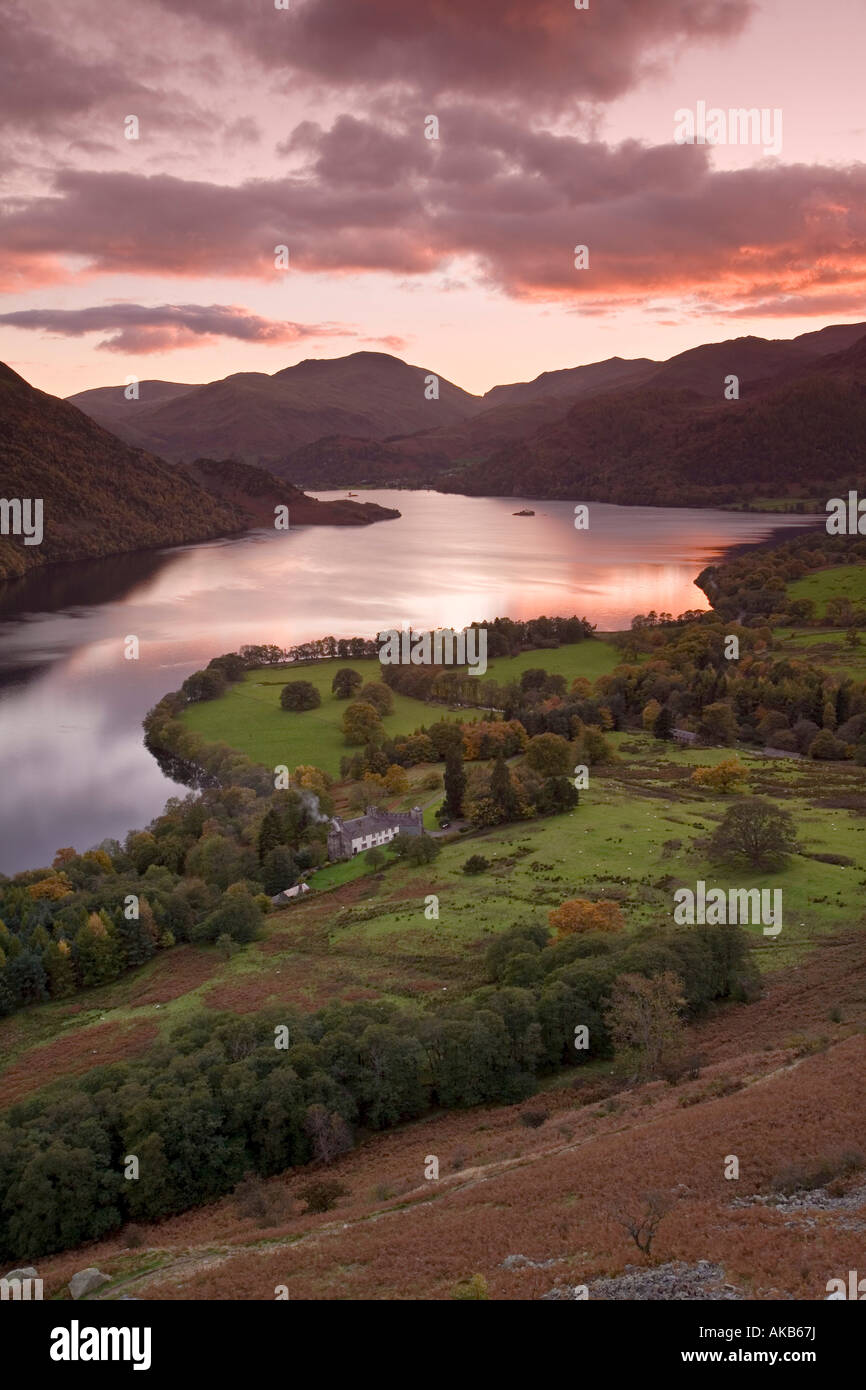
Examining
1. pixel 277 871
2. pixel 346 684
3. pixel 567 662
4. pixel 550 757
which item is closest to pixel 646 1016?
pixel 277 871

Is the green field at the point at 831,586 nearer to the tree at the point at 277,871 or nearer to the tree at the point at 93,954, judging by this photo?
the tree at the point at 277,871

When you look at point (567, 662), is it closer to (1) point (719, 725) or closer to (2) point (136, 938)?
(1) point (719, 725)

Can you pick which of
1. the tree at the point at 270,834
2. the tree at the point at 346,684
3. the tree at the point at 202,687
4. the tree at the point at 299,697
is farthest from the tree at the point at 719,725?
the tree at the point at 202,687

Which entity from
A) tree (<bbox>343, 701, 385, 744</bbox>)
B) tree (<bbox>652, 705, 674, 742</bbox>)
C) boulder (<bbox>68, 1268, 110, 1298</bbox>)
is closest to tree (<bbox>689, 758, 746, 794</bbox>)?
tree (<bbox>652, 705, 674, 742</bbox>)

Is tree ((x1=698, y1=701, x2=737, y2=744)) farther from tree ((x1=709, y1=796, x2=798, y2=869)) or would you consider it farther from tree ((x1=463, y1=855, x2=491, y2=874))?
tree ((x1=463, y1=855, x2=491, y2=874))

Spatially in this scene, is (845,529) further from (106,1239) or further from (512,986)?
(106,1239)

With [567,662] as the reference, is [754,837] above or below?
below
